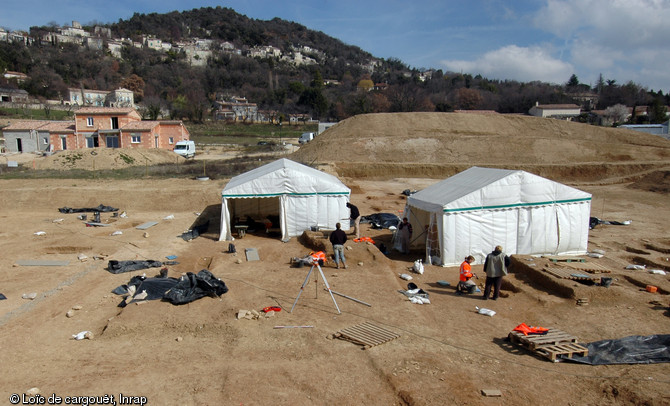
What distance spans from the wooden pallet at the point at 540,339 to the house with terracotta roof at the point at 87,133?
1705 inches

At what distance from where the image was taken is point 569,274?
11648mm

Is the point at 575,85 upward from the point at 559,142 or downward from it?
upward

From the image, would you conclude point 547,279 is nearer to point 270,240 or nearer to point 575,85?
point 270,240

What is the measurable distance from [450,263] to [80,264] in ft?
37.3

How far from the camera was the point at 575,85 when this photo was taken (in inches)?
5600

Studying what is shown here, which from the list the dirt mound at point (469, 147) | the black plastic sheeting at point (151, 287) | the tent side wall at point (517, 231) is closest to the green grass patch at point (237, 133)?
the dirt mound at point (469, 147)

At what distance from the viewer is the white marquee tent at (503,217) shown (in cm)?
1327

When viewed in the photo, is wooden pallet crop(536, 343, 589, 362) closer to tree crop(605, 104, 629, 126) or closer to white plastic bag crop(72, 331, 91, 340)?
white plastic bag crop(72, 331, 91, 340)

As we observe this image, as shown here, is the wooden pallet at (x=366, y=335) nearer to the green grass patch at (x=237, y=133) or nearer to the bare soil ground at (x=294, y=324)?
the bare soil ground at (x=294, y=324)

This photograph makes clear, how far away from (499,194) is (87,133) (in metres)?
45.0

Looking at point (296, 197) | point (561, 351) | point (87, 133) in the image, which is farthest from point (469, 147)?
point (87, 133)

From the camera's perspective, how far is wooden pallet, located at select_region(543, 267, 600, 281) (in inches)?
449

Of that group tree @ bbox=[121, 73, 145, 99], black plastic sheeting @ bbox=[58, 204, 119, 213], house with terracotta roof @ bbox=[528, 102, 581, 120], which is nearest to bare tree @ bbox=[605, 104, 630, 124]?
house with terracotta roof @ bbox=[528, 102, 581, 120]

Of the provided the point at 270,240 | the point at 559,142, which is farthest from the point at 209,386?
the point at 559,142
